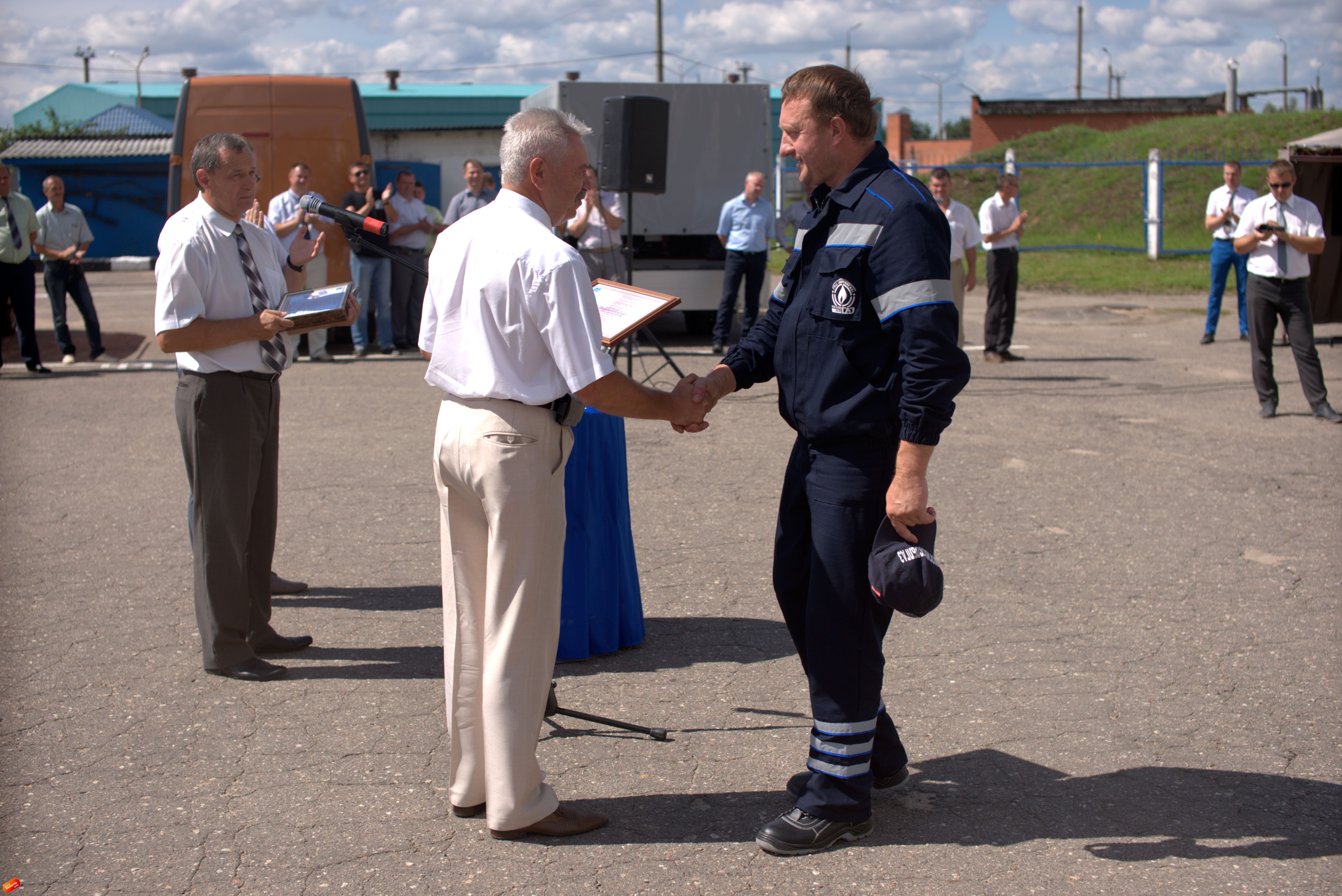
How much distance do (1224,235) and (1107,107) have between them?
3387cm

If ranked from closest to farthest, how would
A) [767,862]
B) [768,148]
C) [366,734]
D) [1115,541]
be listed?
[767,862] → [366,734] → [1115,541] → [768,148]

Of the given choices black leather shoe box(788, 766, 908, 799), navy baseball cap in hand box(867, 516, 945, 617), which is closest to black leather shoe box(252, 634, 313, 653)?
black leather shoe box(788, 766, 908, 799)

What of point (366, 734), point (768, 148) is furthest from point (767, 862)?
point (768, 148)

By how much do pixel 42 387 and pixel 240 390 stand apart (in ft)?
26.7

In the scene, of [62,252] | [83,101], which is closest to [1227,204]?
[62,252]

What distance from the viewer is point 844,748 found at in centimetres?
Answer: 304

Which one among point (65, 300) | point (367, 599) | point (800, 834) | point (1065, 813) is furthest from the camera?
point (65, 300)

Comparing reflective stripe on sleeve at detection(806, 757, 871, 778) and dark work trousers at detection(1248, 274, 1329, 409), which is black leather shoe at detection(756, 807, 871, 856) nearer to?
reflective stripe on sleeve at detection(806, 757, 871, 778)

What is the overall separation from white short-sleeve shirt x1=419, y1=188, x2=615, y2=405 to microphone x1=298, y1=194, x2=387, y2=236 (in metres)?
0.70

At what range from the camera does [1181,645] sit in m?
4.41

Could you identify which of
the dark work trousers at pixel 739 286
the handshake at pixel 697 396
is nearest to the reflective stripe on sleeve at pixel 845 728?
the handshake at pixel 697 396

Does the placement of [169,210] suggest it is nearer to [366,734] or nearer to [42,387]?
[42,387]

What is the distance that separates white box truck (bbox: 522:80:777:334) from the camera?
532 inches

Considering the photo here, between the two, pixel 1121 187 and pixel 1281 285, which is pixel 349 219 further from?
pixel 1121 187
